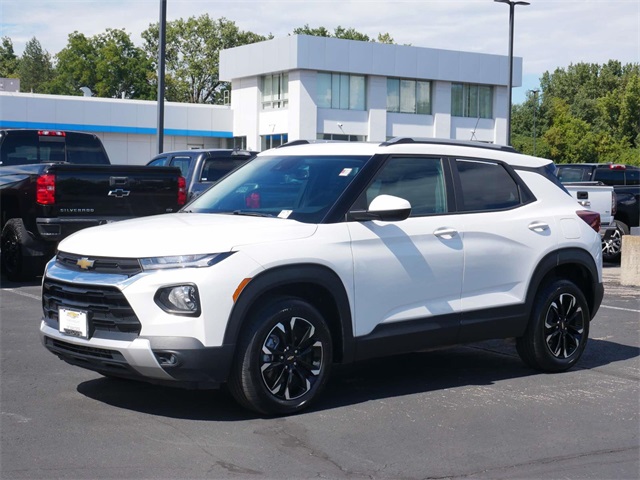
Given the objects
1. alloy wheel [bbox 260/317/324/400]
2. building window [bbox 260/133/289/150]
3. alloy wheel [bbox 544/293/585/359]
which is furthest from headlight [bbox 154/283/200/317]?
building window [bbox 260/133/289/150]

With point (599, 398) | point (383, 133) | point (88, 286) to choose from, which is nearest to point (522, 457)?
point (599, 398)

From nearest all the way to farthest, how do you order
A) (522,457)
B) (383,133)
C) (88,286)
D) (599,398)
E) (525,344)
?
(522,457) → (88,286) → (599,398) → (525,344) → (383,133)

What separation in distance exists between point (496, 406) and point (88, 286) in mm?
2940

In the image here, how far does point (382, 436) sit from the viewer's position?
5.87 metres

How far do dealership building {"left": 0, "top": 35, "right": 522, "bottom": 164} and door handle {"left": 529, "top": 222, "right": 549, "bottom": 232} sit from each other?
158 ft

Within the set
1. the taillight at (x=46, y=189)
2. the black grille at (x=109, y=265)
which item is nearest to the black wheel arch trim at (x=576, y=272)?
the black grille at (x=109, y=265)

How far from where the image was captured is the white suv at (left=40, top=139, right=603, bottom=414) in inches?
231

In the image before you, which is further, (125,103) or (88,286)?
(125,103)

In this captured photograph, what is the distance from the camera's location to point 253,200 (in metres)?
7.04

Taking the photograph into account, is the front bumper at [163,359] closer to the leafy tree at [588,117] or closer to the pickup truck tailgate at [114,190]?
the pickup truck tailgate at [114,190]

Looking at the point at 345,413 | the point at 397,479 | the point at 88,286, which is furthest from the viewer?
the point at 345,413

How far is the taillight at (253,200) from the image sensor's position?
6.95 m

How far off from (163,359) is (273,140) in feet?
180

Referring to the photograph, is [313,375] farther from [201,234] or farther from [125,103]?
[125,103]
